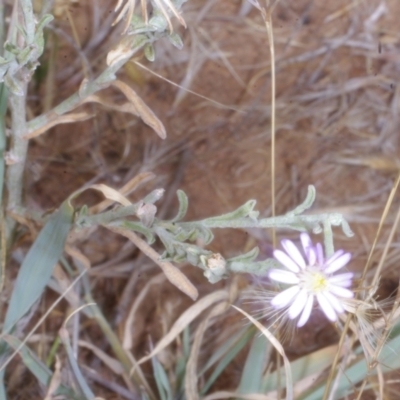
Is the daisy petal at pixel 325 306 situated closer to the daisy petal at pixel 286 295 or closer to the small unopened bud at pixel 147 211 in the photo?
the daisy petal at pixel 286 295

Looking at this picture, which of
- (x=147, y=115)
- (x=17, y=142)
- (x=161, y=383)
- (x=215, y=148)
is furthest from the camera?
(x=215, y=148)

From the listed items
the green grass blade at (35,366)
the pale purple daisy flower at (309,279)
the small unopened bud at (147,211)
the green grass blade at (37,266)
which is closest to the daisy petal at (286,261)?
the pale purple daisy flower at (309,279)

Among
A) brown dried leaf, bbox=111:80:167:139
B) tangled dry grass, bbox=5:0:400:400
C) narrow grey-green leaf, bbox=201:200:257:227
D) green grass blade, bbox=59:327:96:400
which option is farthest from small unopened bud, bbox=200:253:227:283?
tangled dry grass, bbox=5:0:400:400

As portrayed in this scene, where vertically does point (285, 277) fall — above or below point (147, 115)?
below

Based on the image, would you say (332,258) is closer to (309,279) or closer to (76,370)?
(309,279)

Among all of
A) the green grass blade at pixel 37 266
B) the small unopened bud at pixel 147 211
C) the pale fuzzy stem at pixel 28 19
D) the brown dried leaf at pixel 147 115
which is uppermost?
the pale fuzzy stem at pixel 28 19

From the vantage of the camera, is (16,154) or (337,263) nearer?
(337,263)

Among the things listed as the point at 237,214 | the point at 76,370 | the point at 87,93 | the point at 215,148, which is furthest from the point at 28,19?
the point at 215,148
